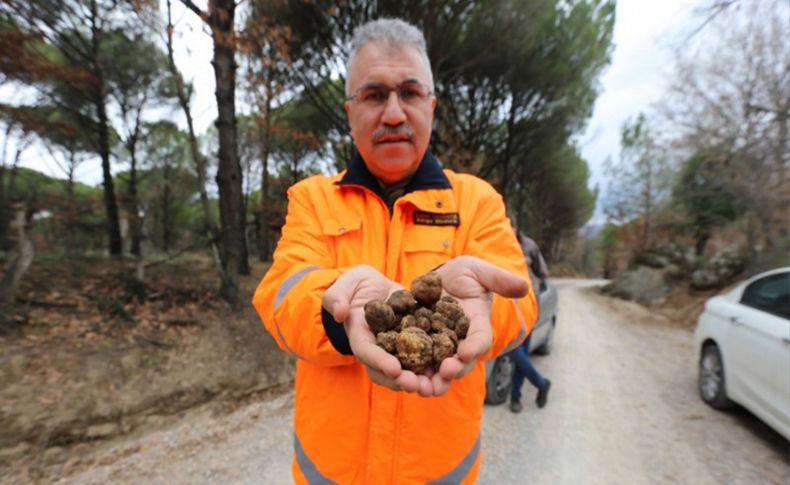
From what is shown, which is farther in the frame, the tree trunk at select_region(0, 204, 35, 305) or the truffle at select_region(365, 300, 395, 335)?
the tree trunk at select_region(0, 204, 35, 305)

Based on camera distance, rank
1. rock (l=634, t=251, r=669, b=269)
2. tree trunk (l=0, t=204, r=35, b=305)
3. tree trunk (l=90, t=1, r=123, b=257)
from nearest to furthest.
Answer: tree trunk (l=0, t=204, r=35, b=305) → tree trunk (l=90, t=1, r=123, b=257) → rock (l=634, t=251, r=669, b=269)

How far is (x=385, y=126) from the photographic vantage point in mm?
1458

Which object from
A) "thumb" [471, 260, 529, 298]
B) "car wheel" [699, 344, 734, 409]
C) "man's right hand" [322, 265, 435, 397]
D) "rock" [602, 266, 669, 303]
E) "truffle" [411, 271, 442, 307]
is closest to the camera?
"man's right hand" [322, 265, 435, 397]

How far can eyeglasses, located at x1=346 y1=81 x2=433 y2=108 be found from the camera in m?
1.45

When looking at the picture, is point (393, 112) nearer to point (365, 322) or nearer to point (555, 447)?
point (365, 322)

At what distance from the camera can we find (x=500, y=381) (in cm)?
423

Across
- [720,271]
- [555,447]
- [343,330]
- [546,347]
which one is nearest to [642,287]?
[720,271]

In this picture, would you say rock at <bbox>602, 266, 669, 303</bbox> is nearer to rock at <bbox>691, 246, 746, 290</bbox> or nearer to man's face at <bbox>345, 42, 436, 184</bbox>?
rock at <bbox>691, 246, 746, 290</bbox>

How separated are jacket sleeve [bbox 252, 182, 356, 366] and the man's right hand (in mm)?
45

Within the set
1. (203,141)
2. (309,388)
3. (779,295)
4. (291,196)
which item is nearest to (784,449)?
(779,295)

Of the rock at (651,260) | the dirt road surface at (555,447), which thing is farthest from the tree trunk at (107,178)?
the rock at (651,260)

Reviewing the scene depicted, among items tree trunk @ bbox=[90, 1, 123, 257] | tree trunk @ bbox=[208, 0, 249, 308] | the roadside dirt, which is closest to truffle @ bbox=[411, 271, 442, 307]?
the roadside dirt

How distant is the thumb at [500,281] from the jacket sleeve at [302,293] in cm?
46

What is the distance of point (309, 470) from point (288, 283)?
0.67m
